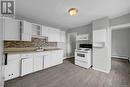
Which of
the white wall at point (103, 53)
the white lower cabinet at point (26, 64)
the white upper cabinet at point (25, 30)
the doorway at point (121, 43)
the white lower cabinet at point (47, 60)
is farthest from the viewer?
the doorway at point (121, 43)

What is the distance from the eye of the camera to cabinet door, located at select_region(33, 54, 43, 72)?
2.79m

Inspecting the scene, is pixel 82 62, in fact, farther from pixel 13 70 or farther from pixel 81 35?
pixel 13 70

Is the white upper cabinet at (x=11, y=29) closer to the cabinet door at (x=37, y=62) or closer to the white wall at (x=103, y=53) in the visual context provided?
the cabinet door at (x=37, y=62)

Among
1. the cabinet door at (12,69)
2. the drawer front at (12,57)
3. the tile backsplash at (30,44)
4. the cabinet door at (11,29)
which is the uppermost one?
the cabinet door at (11,29)

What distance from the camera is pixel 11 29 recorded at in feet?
8.25

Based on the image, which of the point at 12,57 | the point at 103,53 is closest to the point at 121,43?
the point at 103,53

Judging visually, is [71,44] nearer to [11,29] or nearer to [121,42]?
[121,42]

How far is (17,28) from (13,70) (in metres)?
1.53

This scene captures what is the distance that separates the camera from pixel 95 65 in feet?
10.8

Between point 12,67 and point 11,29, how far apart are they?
1.34m

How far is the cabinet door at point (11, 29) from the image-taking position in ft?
7.92

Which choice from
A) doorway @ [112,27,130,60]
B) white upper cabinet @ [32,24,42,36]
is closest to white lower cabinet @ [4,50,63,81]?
white upper cabinet @ [32,24,42,36]

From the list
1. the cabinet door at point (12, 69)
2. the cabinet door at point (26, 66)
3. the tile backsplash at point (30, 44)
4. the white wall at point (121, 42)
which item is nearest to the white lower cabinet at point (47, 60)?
the cabinet door at point (26, 66)

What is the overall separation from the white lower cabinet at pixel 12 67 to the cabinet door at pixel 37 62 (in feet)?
1.86
